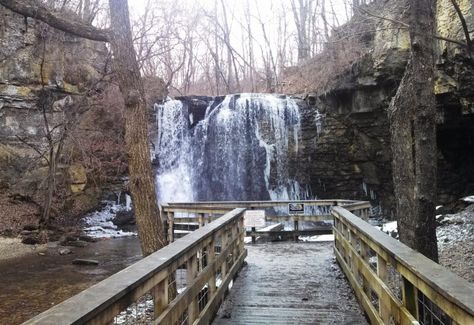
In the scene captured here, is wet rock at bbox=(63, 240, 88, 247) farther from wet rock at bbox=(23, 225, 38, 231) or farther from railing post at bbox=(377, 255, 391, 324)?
railing post at bbox=(377, 255, 391, 324)

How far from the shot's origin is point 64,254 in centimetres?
1451

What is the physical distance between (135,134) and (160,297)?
4.06 meters

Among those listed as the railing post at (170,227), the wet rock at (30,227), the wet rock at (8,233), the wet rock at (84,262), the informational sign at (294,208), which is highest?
the informational sign at (294,208)

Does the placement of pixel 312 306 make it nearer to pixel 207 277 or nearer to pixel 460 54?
pixel 207 277

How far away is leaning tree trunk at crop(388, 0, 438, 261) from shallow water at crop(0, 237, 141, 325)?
7.11m

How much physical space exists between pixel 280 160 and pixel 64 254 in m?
10.7

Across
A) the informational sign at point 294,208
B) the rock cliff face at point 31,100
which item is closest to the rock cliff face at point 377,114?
the informational sign at point 294,208

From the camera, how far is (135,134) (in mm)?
6820

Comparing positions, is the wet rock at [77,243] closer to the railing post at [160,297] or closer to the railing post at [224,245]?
the railing post at [224,245]

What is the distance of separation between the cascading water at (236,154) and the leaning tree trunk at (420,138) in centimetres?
Answer: 1515

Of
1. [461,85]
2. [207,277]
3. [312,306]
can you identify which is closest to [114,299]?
[207,277]

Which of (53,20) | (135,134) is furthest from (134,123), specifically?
(53,20)

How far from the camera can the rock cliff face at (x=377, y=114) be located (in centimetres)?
1241

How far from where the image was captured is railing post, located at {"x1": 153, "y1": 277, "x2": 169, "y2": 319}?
3.09m
